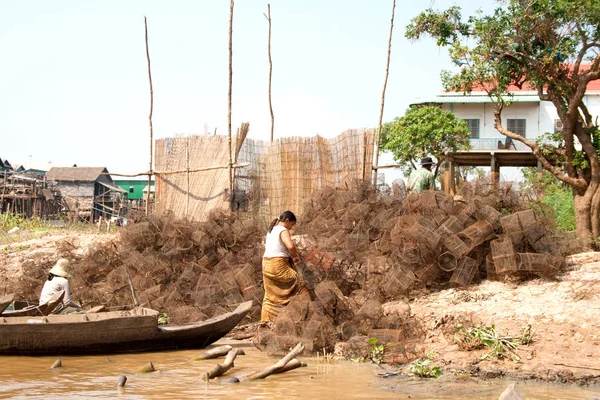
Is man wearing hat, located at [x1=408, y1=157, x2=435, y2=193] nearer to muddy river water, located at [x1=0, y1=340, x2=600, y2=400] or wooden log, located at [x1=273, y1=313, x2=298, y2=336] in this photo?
wooden log, located at [x1=273, y1=313, x2=298, y2=336]

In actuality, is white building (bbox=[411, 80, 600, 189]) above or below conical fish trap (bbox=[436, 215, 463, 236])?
above

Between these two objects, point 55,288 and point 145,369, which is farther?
point 55,288

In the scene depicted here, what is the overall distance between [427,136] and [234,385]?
21.5 m

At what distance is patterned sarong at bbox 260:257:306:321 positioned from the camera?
336 inches

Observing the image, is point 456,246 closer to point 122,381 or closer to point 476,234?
point 476,234

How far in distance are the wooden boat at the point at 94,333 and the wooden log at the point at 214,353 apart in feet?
1.50

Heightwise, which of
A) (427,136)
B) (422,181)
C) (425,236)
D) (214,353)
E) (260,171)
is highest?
(427,136)

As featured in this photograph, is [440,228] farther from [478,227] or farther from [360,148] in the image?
[360,148]

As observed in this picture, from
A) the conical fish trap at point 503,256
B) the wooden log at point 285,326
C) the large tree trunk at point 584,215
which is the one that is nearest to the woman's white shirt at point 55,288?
the wooden log at point 285,326

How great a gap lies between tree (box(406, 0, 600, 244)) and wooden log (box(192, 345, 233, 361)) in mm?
5981

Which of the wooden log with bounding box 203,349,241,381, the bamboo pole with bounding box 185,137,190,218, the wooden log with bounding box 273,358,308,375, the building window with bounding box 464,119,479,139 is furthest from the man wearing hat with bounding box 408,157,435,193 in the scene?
Result: the building window with bounding box 464,119,479,139

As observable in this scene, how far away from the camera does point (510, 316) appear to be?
313 inches

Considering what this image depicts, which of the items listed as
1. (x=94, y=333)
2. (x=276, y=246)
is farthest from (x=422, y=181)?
(x=94, y=333)

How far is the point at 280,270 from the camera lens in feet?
28.0
